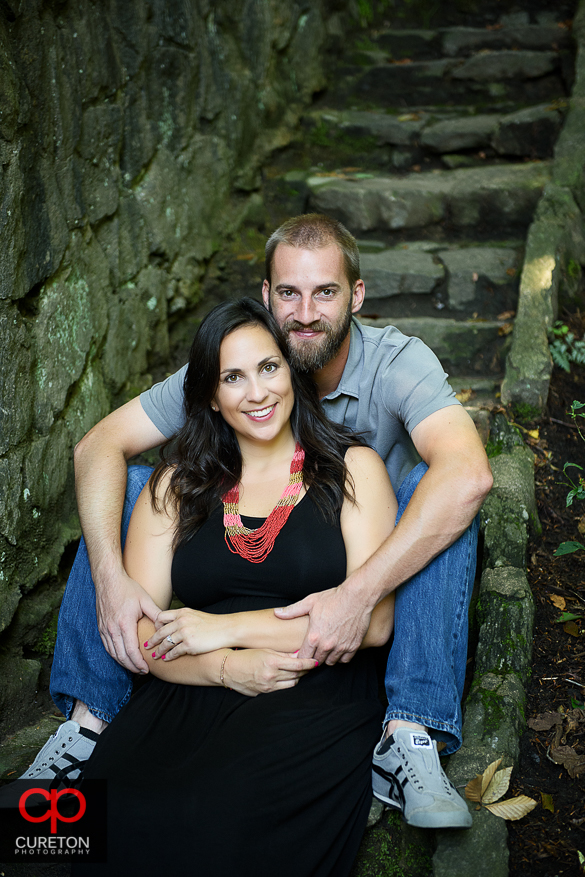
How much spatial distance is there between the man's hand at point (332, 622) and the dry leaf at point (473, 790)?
1.57 ft

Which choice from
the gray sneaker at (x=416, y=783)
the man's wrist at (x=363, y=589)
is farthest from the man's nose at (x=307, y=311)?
the gray sneaker at (x=416, y=783)

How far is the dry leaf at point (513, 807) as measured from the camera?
6.48 feet

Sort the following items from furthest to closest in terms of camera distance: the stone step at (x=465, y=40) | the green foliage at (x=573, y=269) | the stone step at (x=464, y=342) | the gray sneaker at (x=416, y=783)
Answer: the stone step at (x=465, y=40)
the green foliage at (x=573, y=269)
the stone step at (x=464, y=342)
the gray sneaker at (x=416, y=783)

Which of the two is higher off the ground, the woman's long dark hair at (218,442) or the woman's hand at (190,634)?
the woman's long dark hair at (218,442)

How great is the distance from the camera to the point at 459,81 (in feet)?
18.8

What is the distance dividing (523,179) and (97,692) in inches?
161

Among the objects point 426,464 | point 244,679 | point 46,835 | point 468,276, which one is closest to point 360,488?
point 426,464

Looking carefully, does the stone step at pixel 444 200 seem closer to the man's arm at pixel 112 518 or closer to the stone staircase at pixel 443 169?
the stone staircase at pixel 443 169

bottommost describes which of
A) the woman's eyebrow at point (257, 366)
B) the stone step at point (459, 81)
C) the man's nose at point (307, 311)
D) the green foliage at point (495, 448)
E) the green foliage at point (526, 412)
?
the green foliage at point (495, 448)

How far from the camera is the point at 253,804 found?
179 cm

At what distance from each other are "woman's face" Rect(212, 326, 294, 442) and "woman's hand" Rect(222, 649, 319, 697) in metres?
0.69

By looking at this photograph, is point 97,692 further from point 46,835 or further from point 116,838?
point 116,838

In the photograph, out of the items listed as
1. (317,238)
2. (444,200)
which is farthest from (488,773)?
(444,200)

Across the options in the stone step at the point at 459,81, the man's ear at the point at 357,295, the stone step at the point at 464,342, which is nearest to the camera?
the man's ear at the point at 357,295
